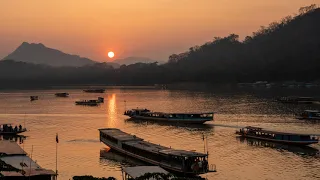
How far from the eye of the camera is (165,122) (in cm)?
7181

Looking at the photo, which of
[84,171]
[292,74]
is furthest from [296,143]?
[292,74]

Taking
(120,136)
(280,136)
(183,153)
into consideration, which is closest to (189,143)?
(120,136)

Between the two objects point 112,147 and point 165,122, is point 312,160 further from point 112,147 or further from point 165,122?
point 165,122

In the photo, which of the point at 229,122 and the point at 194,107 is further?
the point at 194,107

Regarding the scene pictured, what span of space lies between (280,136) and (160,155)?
1915 centimetres

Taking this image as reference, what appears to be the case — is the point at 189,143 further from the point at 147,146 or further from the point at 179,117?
the point at 179,117

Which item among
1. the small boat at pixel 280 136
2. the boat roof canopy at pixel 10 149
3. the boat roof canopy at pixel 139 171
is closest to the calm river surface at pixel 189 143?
the small boat at pixel 280 136

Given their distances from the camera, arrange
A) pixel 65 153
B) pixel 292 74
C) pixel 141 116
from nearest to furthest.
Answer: pixel 65 153
pixel 141 116
pixel 292 74

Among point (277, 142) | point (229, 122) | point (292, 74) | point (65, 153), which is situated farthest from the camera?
point (292, 74)

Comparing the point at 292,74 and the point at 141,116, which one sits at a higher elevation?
the point at 292,74

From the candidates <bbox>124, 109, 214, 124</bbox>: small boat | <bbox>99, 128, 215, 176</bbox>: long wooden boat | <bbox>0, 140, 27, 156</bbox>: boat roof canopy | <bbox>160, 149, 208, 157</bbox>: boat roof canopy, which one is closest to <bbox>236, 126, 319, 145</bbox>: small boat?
<bbox>124, 109, 214, 124</bbox>: small boat

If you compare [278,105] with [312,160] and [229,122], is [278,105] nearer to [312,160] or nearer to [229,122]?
[229,122]

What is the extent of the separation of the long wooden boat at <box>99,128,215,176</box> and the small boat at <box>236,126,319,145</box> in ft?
45.9

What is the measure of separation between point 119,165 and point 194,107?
56395 millimetres
